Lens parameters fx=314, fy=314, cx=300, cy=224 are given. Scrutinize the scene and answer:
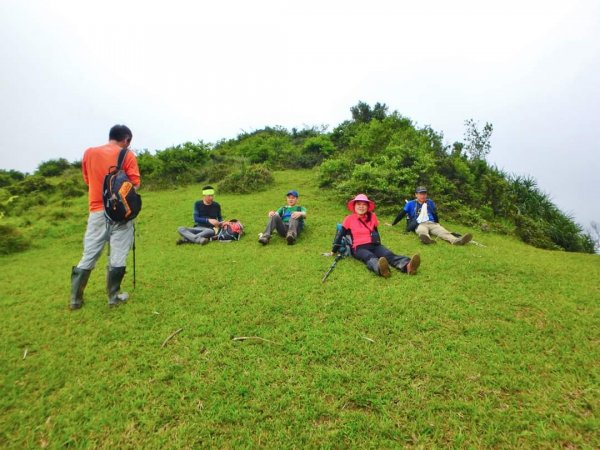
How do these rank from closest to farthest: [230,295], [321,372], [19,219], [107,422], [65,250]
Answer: [107,422], [321,372], [230,295], [65,250], [19,219]

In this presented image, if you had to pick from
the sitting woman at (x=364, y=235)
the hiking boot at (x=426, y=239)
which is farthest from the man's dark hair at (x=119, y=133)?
the hiking boot at (x=426, y=239)

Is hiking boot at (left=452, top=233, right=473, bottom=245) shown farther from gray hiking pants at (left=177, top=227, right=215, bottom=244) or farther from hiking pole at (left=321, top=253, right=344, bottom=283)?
gray hiking pants at (left=177, top=227, right=215, bottom=244)

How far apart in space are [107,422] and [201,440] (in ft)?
2.65

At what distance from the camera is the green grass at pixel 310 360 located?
7.82 feet

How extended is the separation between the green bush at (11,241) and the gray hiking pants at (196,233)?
16.3 feet

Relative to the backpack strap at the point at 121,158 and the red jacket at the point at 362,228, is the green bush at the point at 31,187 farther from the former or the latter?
the red jacket at the point at 362,228

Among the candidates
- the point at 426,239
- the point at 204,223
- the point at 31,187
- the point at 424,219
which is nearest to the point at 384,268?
the point at 426,239

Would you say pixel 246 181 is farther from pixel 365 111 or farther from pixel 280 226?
pixel 365 111

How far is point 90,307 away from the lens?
14.0ft

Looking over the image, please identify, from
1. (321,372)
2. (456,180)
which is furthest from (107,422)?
(456,180)

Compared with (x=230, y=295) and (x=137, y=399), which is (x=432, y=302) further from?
(x=137, y=399)

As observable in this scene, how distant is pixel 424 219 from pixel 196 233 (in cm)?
578

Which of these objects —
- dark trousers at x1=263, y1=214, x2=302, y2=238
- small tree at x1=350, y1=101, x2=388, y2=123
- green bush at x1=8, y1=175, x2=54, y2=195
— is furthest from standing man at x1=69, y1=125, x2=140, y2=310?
small tree at x1=350, y1=101, x2=388, y2=123

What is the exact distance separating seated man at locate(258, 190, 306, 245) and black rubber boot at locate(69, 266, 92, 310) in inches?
144
